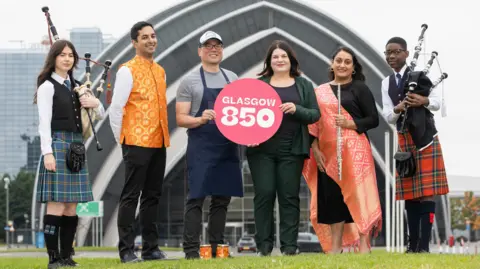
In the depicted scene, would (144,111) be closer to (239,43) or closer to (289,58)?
(289,58)

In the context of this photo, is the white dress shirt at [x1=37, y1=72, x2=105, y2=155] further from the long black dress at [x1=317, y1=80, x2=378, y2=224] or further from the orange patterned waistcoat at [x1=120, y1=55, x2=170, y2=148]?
the long black dress at [x1=317, y1=80, x2=378, y2=224]

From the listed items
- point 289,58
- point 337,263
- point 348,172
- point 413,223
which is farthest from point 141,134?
point 413,223

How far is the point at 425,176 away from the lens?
8.54 metres

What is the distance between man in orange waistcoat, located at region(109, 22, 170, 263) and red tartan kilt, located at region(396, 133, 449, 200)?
2.58 m

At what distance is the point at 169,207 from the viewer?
159ft

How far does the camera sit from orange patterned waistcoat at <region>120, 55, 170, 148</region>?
8367mm

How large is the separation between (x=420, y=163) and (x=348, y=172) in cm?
77

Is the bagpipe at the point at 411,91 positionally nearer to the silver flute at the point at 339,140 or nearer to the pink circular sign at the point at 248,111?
the silver flute at the point at 339,140

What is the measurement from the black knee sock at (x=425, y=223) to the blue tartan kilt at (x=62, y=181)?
11.5 ft

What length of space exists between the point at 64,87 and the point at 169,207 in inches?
1596

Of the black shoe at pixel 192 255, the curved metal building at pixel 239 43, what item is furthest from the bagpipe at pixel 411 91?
the curved metal building at pixel 239 43

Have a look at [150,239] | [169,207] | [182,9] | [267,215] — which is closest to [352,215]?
[267,215]

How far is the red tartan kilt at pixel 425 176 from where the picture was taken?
851cm

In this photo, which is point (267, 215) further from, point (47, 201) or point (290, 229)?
point (47, 201)
